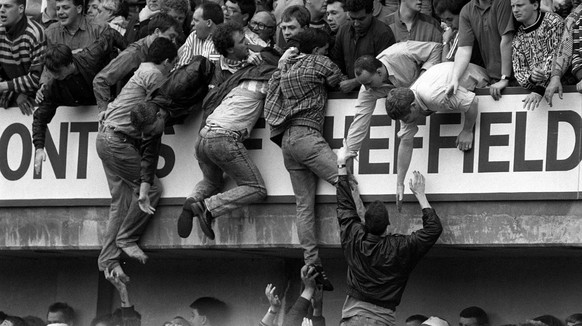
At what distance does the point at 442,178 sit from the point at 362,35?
144 cm

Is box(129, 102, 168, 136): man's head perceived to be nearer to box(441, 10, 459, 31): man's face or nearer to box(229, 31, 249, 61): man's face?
box(229, 31, 249, 61): man's face

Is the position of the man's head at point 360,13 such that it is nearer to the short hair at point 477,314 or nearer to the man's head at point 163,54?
the man's head at point 163,54

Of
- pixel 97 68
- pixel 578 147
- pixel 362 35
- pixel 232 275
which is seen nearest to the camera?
pixel 578 147

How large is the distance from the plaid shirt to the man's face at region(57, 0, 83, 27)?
252cm

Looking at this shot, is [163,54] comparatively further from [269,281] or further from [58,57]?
[269,281]

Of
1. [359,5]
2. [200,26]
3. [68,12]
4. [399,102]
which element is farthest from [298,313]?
[68,12]

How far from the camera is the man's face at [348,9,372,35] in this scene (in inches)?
508

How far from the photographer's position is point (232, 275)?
49.8ft

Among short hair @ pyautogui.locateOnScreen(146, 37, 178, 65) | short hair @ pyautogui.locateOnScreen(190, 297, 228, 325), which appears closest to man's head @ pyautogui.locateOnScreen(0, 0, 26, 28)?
short hair @ pyautogui.locateOnScreen(146, 37, 178, 65)

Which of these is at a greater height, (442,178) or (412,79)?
(412,79)

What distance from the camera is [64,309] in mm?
15430

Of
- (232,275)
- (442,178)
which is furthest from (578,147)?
(232,275)

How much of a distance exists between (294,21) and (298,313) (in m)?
2.54

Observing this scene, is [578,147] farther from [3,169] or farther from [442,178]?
[3,169]
